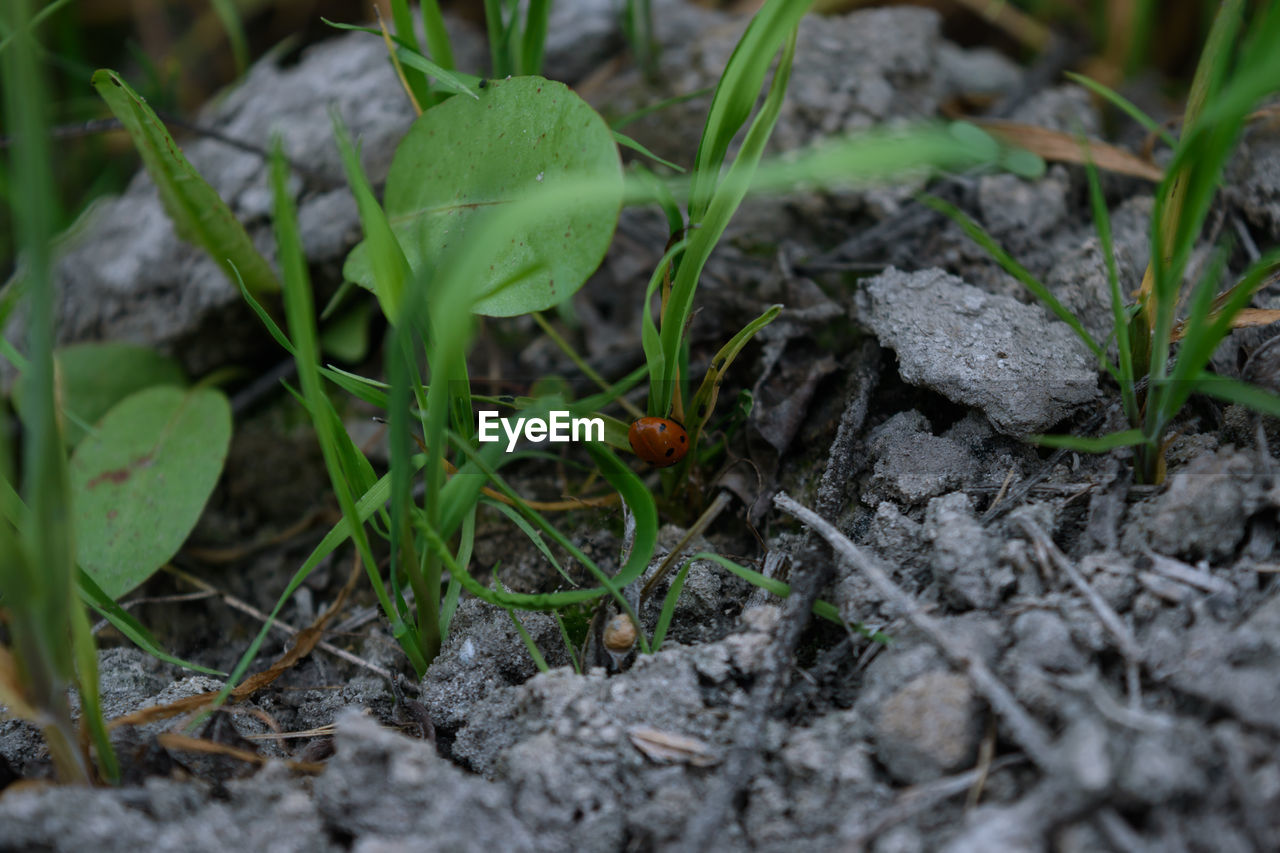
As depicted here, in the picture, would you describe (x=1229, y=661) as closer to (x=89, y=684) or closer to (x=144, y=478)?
(x=89, y=684)

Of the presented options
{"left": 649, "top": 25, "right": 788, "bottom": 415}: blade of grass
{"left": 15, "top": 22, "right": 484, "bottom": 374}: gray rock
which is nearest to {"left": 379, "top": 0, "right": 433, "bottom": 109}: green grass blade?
{"left": 15, "top": 22, "right": 484, "bottom": 374}: gray rock

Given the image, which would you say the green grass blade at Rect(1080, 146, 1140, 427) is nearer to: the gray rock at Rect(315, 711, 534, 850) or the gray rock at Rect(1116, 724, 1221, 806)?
the gray rock at Rect(1116, 724, 1221, 806)

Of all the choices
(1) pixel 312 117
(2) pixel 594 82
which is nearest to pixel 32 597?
(1) pixel 312 117

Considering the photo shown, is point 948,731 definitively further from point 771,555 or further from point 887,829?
point 771,555

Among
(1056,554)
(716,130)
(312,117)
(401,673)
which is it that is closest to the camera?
(1056,554)

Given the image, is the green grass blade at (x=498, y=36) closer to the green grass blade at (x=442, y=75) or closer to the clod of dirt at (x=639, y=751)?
the green grass blade at (x=442, y=75)

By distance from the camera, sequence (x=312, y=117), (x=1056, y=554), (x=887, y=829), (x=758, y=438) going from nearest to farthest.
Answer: (x=887, y=829)
(x=1056, y=554)
(x=758, y=438)
(x=312, y=117)
